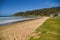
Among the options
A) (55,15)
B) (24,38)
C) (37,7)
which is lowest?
(24,38)

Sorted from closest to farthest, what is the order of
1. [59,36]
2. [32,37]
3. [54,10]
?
[54,10] → [59,36] → [32,37]

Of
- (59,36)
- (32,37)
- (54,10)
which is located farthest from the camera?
(32,37)

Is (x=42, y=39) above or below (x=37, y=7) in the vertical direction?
below

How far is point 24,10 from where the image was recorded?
1.77 m

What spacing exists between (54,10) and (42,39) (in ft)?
1.40

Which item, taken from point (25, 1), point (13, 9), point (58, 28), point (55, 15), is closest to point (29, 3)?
point (25, 1)

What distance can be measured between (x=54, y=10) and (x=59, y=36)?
1.17 feet

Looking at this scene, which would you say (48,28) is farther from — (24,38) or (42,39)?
(24,38)

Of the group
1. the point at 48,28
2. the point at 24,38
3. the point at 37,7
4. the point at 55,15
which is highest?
the point at 37,7

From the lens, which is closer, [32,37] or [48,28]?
[48,28]

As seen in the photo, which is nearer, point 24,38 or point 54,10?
point 54,10

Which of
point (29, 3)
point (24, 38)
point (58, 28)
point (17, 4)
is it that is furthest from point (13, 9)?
point (58, 28)

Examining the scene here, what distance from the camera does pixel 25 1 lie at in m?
1.78

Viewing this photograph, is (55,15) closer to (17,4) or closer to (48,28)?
(48,28)
